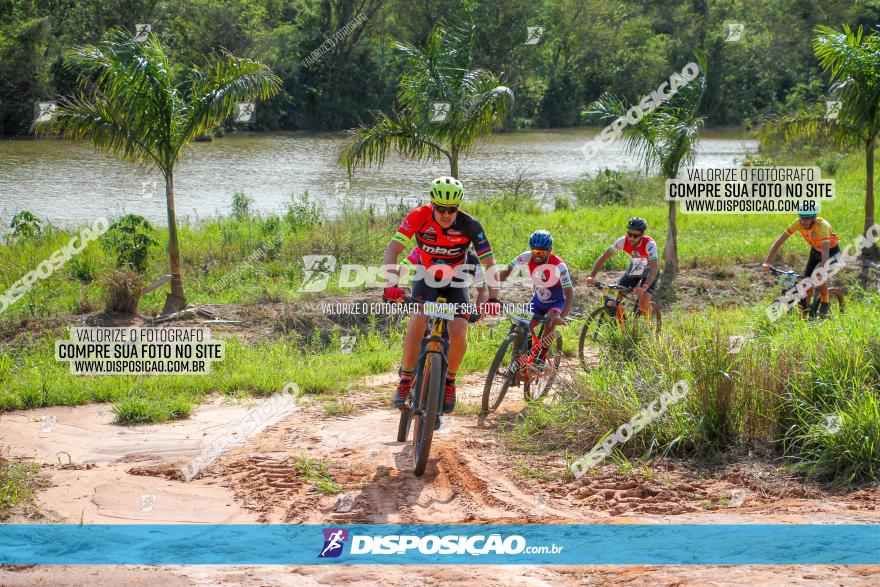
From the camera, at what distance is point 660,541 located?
5.73 m

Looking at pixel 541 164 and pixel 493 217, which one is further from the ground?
pixel 541 164

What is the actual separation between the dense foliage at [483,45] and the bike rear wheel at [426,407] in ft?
130

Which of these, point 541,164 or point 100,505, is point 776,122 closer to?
point 100,505

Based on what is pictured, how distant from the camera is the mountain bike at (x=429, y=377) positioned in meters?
7.05

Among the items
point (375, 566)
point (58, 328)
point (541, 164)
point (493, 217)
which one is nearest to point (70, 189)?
point (493, 217)

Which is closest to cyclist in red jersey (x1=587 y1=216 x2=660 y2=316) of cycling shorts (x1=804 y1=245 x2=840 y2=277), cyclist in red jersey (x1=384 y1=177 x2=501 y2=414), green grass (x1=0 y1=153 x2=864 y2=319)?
cycling shorts (x1=804 y1=245 x2=840 y2=277)

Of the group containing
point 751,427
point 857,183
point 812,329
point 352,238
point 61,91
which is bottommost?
point 751,427

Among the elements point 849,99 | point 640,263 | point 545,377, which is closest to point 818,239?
point 640,263

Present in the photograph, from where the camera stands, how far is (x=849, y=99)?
706 inches

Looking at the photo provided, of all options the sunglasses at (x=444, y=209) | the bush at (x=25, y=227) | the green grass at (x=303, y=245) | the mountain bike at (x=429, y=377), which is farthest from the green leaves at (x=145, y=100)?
the mountain bike at (x=429, y=377)

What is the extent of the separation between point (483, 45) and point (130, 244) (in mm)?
43842

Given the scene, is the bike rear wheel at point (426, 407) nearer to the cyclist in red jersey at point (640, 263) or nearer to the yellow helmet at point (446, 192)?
the yellow helmet at point (446, 192)

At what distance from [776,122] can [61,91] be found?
3590 centimetres

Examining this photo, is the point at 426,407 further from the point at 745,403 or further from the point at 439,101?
the point at 439,101
